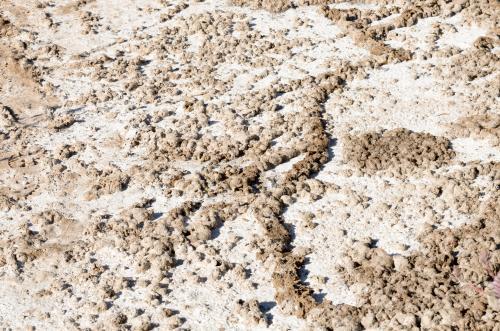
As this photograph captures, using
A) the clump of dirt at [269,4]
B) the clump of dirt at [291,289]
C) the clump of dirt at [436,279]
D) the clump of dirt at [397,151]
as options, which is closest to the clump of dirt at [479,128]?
the clump of dirt at [397,151]

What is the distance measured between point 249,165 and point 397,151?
47.2 inches

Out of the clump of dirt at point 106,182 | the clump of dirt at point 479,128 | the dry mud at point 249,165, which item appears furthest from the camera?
the clump of dirt at point 479,128

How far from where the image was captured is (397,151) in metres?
7.34

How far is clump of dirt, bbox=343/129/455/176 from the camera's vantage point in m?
7.20

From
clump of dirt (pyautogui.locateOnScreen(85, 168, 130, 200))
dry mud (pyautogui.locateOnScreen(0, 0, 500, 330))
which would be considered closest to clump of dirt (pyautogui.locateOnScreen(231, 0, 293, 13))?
dry mud (pyautogui.locateOnScreen(0, 0, 500, 330))

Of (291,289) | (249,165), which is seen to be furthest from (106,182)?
(291,289)

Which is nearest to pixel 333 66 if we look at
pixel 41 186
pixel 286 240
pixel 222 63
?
pixel 222 63

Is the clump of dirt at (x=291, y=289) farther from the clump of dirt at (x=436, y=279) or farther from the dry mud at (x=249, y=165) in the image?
the clump of dirt at (x=436, y=279)

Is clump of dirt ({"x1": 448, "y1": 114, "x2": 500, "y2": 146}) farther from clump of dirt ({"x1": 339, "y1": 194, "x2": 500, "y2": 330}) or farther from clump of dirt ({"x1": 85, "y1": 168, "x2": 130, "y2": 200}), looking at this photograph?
clump of dirt ({"x1": 85, "y1": 168, "x2": 130, "y2": 200})

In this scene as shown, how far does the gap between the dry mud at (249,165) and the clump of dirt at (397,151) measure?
2 centimetres

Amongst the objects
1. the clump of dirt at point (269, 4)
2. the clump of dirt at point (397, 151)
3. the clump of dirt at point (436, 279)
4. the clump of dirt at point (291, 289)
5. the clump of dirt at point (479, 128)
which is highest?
the clump of dirt at point (269, 4)

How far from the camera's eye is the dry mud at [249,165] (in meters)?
6.20

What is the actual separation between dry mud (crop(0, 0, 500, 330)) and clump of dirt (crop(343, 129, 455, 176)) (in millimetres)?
16

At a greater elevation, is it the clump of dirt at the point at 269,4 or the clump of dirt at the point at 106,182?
the clump of dirt at the point at 269,4
